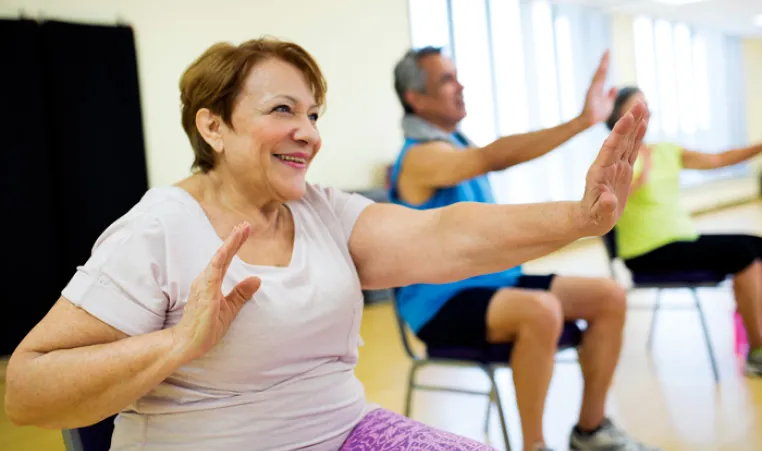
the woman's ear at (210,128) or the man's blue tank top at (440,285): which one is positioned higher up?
the woman's ear at (210,128)

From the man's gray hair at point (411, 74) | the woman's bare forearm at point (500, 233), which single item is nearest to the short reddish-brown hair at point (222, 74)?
the woman's bare forearm at point (500, 233)

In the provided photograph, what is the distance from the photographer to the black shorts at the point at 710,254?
287cm

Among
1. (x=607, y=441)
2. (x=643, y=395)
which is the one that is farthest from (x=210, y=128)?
(x=643, y=395)

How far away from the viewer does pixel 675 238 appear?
3023mm

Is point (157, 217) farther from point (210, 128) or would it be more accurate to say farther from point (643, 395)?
point (643, 395)

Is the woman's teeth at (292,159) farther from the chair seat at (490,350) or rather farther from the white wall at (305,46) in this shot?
the white wall at (305,46)

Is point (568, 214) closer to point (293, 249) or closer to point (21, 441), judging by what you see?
point (293, 249)

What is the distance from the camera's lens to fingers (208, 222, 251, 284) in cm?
95

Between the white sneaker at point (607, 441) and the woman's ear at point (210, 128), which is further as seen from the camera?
the white sneaker at point (607, 441)

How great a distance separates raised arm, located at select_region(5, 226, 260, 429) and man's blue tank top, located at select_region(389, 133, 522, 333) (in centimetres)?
114

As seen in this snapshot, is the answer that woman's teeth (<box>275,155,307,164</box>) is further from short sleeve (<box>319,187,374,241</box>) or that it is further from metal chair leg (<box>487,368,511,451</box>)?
metal chair leg (<box>487,368,511,451</box>)

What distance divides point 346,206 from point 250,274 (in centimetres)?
32

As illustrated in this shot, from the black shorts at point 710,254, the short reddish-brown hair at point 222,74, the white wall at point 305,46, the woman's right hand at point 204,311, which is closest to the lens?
the woman's right hand at point 204,311

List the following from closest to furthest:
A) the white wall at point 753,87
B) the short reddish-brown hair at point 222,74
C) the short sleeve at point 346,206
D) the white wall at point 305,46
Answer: the short reddish-brown hair at point 222,74
the short sleeve at point 346,206
the white wall at point 305,46
the white wall at point 753,87
